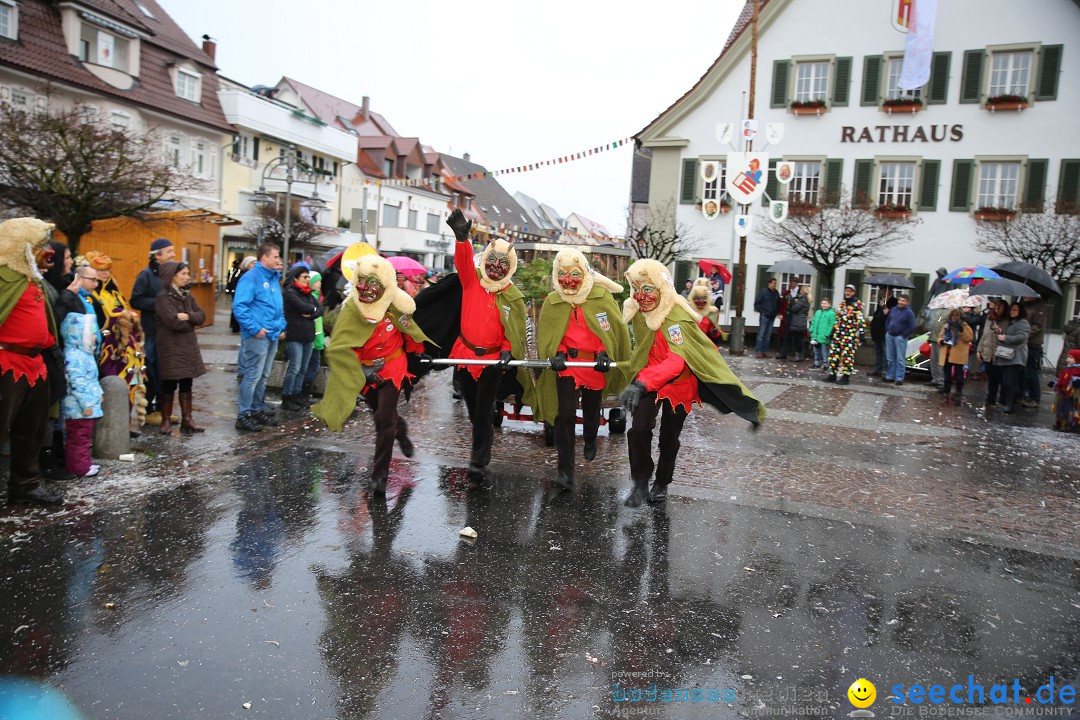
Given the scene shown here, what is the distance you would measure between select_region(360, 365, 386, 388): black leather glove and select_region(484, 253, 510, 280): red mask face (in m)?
1.25

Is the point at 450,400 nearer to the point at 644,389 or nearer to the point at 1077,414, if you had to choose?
the point at 644,389

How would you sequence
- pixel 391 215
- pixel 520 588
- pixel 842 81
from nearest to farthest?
pixel 520 588, pixel 842 81, pixel 391 215

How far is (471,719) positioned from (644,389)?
310 cm

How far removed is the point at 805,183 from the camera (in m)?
27.0

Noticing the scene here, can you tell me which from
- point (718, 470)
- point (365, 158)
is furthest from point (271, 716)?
point (365, 158)

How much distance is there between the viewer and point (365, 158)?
5362 cm

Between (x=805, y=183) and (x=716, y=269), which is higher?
(x=805, y=183)

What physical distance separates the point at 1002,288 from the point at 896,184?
13.0 metres

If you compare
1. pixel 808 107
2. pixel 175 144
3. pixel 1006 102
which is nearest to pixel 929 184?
pixel 1006 102

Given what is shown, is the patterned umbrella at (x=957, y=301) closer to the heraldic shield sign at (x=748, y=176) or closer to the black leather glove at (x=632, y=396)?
the heraldic shield sign at (x=748, y=176)

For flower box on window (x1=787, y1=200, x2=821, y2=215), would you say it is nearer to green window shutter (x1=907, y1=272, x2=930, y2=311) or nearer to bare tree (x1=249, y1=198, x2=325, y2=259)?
green window shutter (x1=907, y1=272, x2=930, y2=311)

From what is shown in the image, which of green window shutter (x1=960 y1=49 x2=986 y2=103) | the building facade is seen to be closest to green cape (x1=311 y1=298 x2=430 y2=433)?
the building facade

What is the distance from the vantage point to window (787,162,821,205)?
1048 inches

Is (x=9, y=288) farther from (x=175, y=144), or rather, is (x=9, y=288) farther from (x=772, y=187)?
(x=175, y=144)
